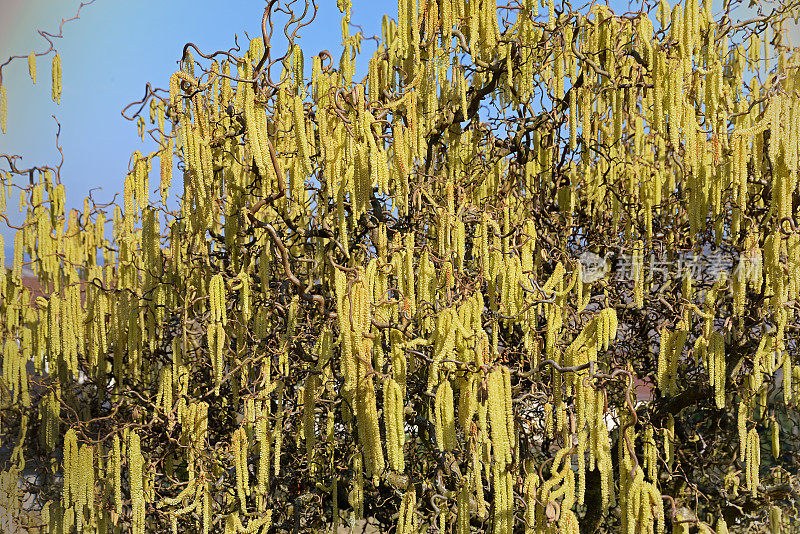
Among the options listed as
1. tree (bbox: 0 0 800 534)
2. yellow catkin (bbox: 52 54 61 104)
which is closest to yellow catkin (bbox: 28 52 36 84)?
yellow catkin (bbox: 52 54 61 104)

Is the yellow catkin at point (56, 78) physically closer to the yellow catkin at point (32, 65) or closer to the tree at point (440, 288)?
the yellow catkin at point (32, 65)

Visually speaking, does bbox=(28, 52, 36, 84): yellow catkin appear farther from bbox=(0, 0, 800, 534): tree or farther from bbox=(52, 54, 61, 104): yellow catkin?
bbox=(0, 0, 800, 534): tree

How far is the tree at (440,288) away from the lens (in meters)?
2.21

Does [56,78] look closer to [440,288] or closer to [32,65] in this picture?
[32,65]

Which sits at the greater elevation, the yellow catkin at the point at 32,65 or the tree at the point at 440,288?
the yellow catkin at the point at 32,65

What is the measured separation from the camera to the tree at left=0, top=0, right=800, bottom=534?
7.23 ft

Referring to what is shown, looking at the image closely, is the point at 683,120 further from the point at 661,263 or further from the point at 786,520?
the point at 786,520

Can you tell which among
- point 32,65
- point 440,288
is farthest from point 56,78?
point 440,288

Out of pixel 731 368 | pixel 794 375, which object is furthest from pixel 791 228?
pixel 794 375

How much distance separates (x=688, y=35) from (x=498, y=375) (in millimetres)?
1603

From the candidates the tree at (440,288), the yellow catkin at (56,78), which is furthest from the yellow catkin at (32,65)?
the tree at (440,288)

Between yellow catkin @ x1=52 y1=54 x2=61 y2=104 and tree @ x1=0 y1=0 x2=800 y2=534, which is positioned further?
yellow catkin @ x1=52 y1=54 x2=61 y2=104

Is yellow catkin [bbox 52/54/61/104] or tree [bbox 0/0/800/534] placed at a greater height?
yellow catkin [bbox 52/54/61/104]

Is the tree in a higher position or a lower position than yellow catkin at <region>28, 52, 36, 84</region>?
lower
